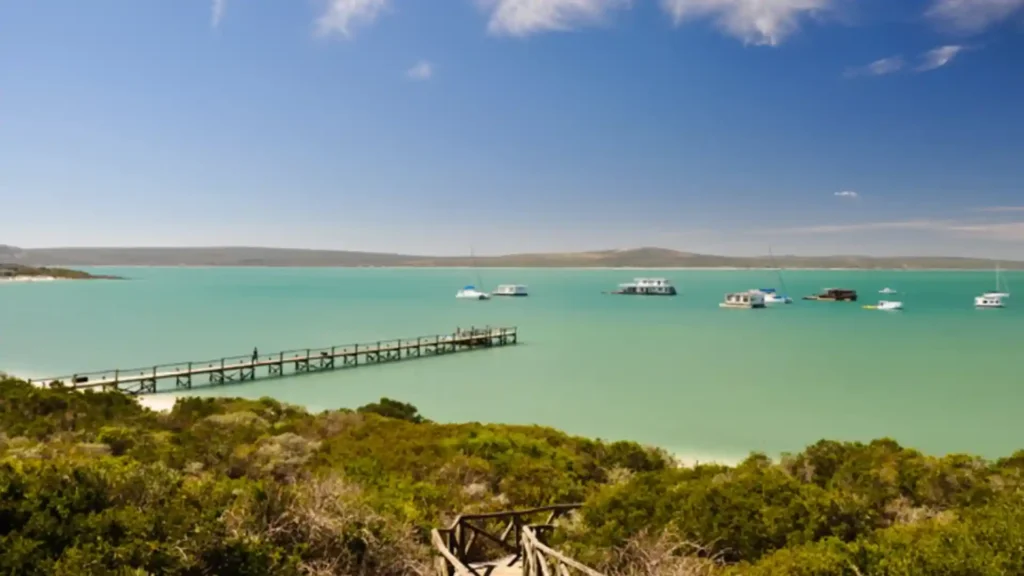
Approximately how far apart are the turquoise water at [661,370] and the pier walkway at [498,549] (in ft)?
40.7

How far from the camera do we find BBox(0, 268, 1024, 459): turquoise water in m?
22.5

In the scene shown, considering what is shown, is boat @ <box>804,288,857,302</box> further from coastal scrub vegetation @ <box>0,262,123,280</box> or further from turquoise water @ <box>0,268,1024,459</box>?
coastal scrub vegetation @ <box>0,262,123,280</box>

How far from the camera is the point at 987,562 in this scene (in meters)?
4.59

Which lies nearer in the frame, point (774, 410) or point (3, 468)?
point (3, 468)

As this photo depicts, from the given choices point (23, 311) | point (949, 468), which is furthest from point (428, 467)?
point (23, 311)

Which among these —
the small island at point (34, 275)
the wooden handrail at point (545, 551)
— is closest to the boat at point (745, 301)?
the wooden handrail at point (545, 551)

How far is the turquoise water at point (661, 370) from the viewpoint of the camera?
22.5 m

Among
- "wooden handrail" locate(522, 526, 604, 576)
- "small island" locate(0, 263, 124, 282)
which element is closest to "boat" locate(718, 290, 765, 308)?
"wooden handrail" locate(522, 526, 604, 576)

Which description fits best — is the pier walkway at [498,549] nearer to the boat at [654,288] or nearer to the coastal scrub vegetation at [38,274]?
the boat at [654,288]

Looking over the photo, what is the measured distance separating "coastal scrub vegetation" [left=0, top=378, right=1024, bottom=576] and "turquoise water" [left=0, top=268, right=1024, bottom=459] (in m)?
8.90

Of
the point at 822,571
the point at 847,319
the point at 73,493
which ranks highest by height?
the point at 73,493

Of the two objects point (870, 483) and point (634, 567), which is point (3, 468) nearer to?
point (634, 567)

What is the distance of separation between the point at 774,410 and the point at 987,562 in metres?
21.1

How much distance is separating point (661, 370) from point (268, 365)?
1890cm
